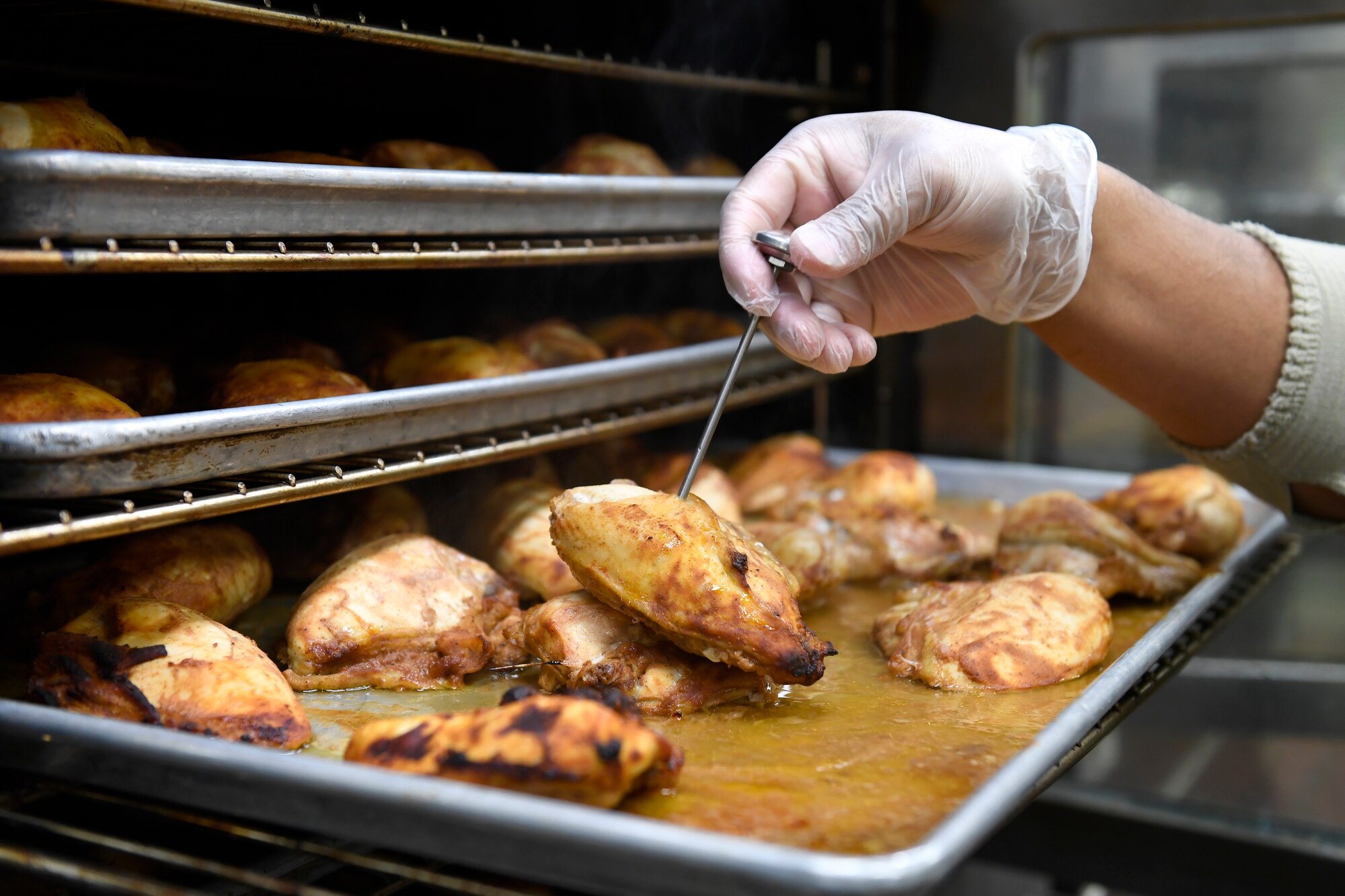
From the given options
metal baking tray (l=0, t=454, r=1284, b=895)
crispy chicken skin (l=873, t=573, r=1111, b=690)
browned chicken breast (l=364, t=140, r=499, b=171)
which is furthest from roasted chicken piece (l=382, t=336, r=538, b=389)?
metal baking tray (l=0, t=454, r=1284, b=895)

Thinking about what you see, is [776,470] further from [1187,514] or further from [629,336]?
[1187,514]

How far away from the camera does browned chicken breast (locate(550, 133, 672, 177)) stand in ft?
9.15

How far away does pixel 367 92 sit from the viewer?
8.99 ft

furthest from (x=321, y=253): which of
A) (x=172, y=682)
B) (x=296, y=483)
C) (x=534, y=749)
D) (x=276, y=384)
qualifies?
(x=534, y=749)

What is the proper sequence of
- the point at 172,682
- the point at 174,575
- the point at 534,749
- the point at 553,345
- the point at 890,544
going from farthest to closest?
the point at 553,345 → the point at 890,544 → the point at 174,575 → the point at 172,682 → the point at 534,749

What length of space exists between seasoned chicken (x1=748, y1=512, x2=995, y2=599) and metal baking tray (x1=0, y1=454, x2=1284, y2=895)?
2.97 ft

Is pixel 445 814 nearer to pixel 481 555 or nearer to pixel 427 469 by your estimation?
pixel 427 469

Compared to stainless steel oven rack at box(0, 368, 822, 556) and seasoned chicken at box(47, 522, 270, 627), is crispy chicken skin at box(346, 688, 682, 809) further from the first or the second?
seasoned chicken at box(47, 522, 270, 627)

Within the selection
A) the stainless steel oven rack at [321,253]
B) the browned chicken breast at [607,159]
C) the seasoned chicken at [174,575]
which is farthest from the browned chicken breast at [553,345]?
the seasoned chicken at [174,575]

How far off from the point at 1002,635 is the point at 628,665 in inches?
25.7

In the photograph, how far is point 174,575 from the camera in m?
1.99

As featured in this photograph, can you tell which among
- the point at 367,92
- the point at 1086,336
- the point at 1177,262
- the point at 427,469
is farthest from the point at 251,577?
the point at 1177,262

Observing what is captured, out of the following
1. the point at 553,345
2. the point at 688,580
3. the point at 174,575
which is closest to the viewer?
the point at 688,580

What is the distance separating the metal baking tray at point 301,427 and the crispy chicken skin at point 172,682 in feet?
0.79
